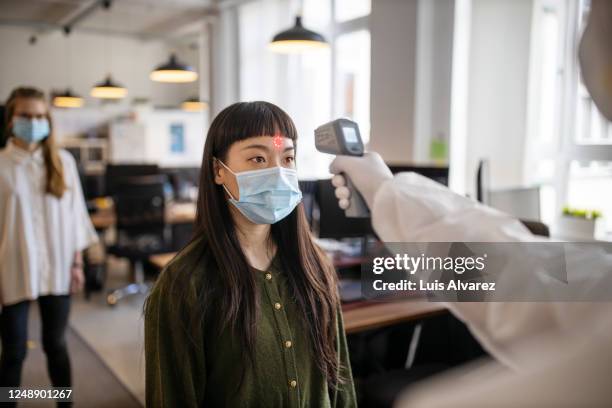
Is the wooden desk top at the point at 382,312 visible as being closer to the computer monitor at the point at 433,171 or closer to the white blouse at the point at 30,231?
the white blouse at the point at 30,231

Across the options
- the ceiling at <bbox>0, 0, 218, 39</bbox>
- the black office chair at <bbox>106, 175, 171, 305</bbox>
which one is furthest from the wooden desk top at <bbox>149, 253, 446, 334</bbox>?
the ceiling at <bbox>0, 0, 218, 39</bbox>

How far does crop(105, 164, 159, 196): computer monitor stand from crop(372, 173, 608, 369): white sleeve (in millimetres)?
5757

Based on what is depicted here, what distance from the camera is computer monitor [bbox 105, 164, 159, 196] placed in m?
6.15

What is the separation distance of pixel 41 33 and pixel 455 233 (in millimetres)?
9667

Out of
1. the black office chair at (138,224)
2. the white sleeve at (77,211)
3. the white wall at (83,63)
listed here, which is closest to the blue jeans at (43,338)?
the white sleeve at (77,211)

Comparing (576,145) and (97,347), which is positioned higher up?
(576,145)

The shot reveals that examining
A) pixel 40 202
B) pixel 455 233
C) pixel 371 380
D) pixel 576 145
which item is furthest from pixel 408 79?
pixel 455 233

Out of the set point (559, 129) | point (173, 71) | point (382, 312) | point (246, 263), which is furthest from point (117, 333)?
point (559, 129)

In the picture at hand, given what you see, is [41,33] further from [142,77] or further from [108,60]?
[142,77]

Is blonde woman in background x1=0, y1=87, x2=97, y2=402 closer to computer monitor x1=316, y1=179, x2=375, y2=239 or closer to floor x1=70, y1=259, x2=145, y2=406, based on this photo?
floor x1=70, y1=259, x2=145, y2=406

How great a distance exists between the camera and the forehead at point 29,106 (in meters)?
2.33

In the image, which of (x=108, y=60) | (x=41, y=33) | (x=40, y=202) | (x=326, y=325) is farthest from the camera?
(x=108, y=60)

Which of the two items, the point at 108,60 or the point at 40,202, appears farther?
the point at 108,60

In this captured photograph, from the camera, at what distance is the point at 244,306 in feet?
4.15
